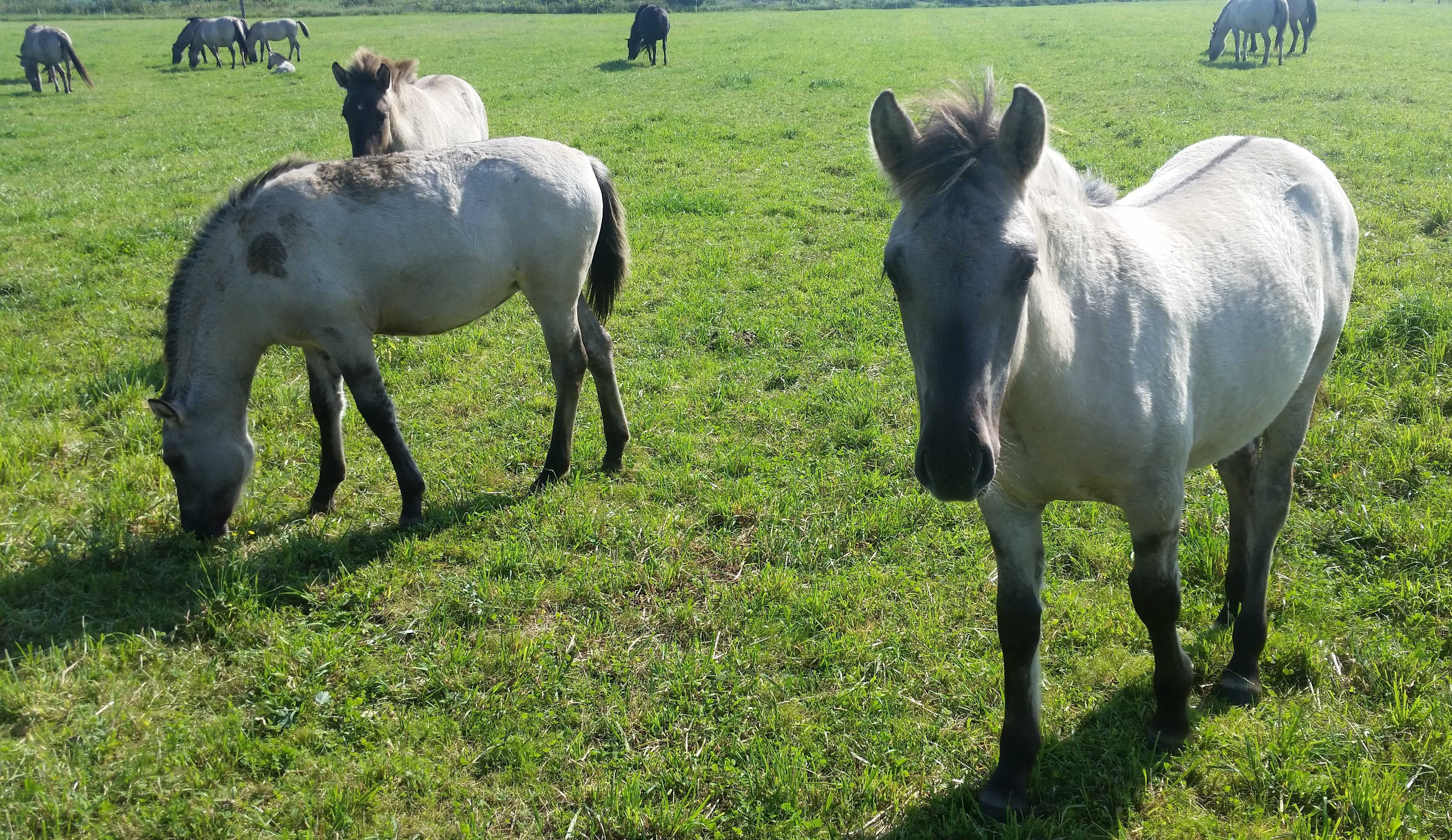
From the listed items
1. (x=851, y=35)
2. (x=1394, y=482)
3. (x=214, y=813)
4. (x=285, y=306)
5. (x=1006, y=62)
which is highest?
(x=851, y=35)

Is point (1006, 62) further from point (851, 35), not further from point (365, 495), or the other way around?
point (365, 495)

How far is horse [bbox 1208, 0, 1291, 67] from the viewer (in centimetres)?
2248

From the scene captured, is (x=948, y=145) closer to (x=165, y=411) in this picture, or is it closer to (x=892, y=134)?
(x=892, y=134)

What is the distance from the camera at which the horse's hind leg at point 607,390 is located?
4.92m

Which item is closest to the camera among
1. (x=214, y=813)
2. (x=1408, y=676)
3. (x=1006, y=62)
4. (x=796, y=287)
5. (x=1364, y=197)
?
(x=214, y=813)

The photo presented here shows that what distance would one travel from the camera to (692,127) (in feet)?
48.5

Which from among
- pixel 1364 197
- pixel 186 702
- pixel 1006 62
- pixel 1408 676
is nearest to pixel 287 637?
pixel 186 702

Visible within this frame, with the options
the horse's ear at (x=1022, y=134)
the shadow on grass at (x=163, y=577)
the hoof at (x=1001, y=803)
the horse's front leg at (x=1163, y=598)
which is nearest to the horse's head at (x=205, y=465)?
the shadow on grass at (x=163, y=577)

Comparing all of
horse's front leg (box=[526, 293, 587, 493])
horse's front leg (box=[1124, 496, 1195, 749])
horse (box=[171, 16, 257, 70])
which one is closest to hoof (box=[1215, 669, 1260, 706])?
horse's front leg (box=[1124, 496, 1195, 749])

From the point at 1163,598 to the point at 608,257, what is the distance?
3.75 m

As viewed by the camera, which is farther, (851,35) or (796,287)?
(851,35)

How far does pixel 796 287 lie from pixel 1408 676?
17.4 ft

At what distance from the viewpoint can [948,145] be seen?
7.01 feet

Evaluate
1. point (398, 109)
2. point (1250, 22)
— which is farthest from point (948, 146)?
point (1250, 22)
